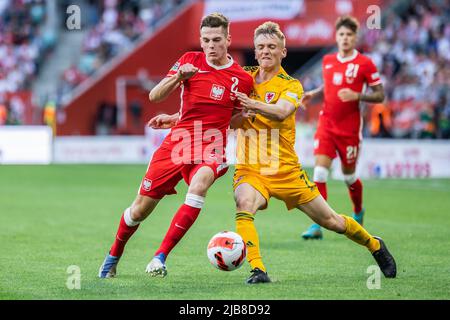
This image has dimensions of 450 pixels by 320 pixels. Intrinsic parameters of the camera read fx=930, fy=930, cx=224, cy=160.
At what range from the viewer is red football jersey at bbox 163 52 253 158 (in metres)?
8.01

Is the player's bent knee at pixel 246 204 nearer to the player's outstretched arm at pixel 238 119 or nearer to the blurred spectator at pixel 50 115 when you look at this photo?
the player's outstretched arm at pixel 238 119

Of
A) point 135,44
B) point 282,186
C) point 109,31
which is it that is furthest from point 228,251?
point 109,31

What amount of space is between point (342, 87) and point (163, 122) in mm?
3982

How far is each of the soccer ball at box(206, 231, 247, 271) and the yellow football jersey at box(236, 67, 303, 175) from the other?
2.50 ft

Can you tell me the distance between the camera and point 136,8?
36.9 meters

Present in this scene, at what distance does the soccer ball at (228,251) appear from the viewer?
7516mm

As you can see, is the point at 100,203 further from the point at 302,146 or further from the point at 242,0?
the point at 242,0

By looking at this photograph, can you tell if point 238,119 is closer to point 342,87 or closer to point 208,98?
point 208,98

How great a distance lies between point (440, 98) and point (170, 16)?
12987 millimetres

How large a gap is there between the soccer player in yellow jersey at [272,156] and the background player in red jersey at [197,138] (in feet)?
0.57

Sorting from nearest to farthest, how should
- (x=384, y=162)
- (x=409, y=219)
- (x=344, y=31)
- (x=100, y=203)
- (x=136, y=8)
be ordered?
(x=344, y=31) < (x=409, y=219) < (x=100, y=203) < (x=384, y=162) < (x=136, y=8)

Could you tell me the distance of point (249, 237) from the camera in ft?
25.4

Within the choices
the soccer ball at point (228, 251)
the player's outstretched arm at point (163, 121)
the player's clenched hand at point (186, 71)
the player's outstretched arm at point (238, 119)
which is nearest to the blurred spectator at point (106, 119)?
the player's outstretched arm at point (163, 121)
